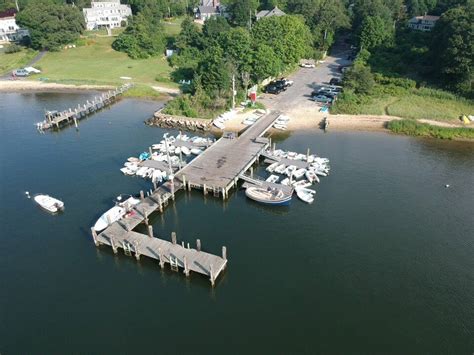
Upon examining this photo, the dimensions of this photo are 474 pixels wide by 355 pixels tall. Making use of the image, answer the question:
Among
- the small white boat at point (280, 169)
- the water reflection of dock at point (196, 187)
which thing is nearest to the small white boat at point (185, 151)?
the water reflection of dock at point (196, 187)

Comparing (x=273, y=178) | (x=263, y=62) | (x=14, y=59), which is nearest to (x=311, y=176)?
(x=273, y=178)

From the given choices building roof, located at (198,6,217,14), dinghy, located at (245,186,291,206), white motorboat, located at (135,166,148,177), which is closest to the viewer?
dinghy, located at (245,186,291,206)

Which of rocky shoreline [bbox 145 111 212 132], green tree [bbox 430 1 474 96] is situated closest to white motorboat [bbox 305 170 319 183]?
rocky shoreline [bbox 145 111 212 132]

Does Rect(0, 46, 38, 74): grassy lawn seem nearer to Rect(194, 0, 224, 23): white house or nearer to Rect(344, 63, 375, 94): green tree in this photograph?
Rect(194, 0, 224, 23): white house

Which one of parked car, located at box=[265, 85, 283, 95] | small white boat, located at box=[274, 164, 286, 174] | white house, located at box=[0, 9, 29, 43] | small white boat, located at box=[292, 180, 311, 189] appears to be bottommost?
small white boat, located at box=[292, 180, 311, 189]

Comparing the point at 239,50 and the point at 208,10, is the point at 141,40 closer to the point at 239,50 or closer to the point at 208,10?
the point at 239,50

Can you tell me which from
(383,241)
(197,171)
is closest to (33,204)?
(197,171)

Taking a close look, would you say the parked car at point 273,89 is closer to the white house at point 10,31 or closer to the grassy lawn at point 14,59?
the grassy lawn at point 14,59
